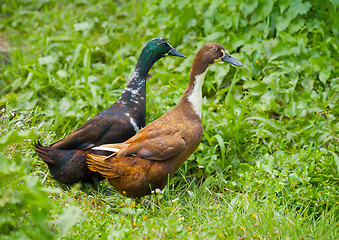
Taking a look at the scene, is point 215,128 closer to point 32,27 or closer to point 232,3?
point 232,3

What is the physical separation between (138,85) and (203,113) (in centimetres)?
84

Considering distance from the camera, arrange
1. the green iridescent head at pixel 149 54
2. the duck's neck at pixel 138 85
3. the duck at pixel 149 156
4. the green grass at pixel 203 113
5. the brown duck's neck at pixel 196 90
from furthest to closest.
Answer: the green iridescent head at pixel 149 54 < the duck's neck at pixel 138 85 < the brown duck's neck at pixel 196 90 < the duck at pixel 149 156 < the green grass at pixel 203 113

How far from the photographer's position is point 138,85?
394 centimetres

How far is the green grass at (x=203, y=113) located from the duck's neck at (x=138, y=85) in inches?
17.2

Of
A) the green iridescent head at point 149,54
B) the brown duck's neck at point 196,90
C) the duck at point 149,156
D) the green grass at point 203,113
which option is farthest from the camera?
the green iridescent head at point 149,54

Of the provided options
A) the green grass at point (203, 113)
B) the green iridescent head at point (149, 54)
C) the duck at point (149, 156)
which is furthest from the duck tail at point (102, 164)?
the green iridescent head at point (149, 54)

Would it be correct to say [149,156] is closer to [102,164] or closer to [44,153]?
[102,164]

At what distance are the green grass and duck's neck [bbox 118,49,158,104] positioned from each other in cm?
44

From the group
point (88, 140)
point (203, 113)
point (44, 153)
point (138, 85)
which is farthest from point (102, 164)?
point (203, 113)

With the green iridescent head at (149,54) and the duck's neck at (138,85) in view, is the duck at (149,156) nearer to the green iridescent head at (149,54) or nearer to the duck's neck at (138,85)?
the duck's neck at (138,85)

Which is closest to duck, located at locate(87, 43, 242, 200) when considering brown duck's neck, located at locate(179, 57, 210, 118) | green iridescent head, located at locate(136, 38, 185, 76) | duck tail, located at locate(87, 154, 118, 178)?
duck tail, located at locate(87, 154, 118, 178)

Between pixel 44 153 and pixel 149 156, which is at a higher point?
pixel 149 156

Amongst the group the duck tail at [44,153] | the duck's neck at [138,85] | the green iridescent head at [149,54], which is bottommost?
the duck tail at [44,153]

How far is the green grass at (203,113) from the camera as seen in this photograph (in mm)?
2869
